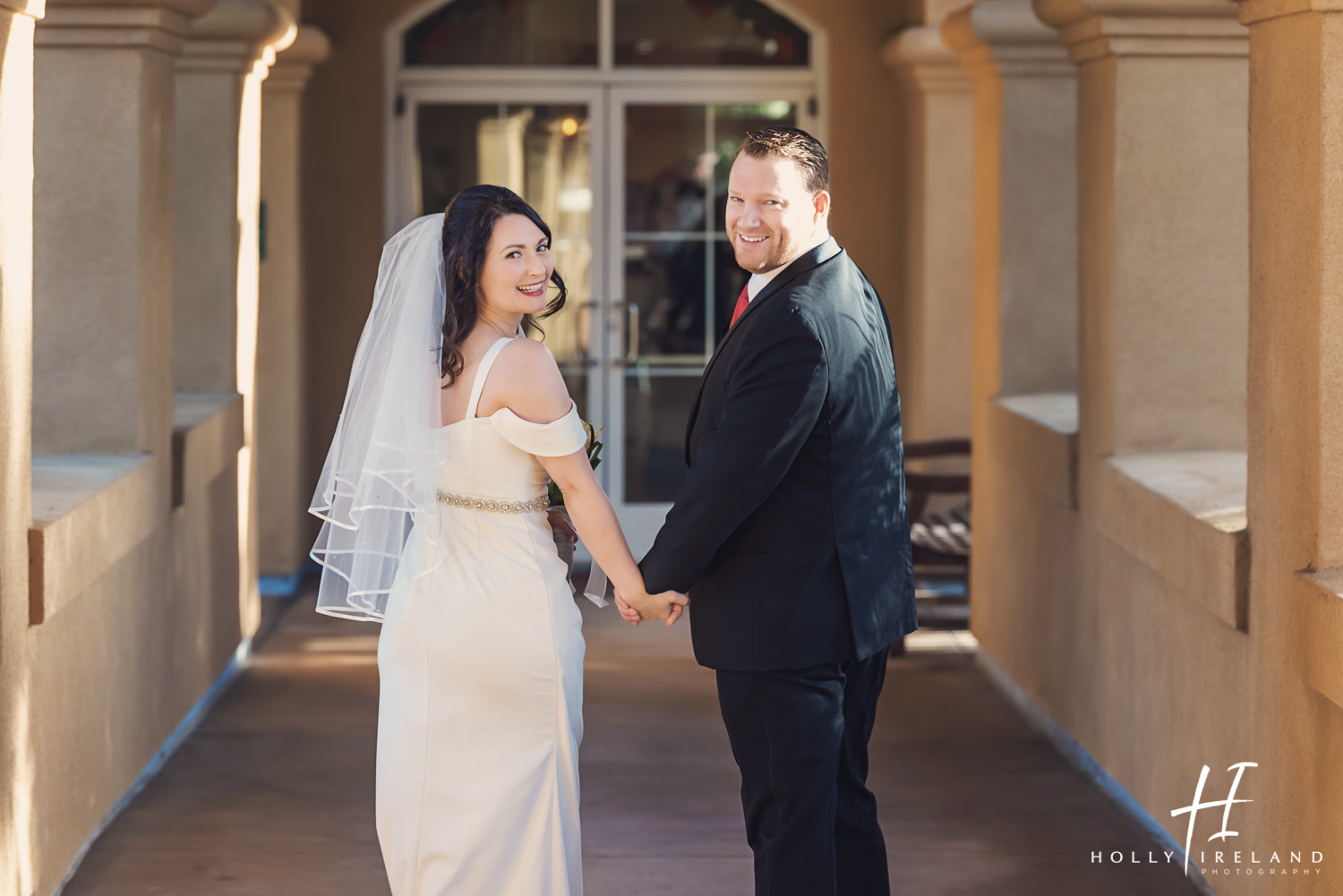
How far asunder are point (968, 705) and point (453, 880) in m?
2.95

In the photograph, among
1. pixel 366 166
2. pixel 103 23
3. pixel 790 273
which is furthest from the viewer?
pixel 366 166

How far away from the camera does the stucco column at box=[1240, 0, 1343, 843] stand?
2.88m

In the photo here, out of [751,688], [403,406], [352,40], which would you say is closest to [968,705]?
[751,688]

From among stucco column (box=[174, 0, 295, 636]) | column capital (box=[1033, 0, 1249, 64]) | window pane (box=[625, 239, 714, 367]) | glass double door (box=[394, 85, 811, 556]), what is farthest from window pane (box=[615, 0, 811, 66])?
column capital (box=[1033, 0, 1249, 64])

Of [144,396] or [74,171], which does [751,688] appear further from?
[74,171]

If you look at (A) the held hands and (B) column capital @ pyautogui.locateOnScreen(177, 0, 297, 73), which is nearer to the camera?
(A) the held hands

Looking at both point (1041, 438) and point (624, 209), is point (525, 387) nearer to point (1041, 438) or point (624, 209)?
point (1041, 438)

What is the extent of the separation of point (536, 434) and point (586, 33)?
5514 millimetres

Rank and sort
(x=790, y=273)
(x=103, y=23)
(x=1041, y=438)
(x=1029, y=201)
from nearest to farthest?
(x=790, y=273) < (x=103, y=23) < (x=1041, y=438) < (x=1029, y=201)

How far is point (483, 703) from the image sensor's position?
291 cm

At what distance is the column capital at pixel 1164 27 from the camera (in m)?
4.26

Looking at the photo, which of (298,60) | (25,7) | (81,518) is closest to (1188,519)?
(81,518)

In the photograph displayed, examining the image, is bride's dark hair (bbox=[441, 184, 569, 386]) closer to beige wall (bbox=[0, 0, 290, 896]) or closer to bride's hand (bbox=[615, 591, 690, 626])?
bride's hand (bbox=[615, 591, 690, 626])

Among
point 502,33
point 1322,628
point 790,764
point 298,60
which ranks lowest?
point 790,764
